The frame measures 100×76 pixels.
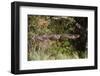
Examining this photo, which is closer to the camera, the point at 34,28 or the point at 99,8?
the point at 34,28

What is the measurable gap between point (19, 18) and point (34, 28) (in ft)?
0.32

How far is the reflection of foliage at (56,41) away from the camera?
1.29 m

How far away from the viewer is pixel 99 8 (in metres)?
1.47

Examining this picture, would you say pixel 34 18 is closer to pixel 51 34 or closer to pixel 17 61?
pixel 51 34

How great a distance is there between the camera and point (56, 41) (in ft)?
4.41

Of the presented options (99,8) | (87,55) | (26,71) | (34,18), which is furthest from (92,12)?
(26,71)

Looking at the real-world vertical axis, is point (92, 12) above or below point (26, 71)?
above

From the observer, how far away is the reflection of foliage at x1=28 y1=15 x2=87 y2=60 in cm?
129

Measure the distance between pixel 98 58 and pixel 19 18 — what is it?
1.68 ft

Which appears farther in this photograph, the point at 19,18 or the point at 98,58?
the point at 98,58
